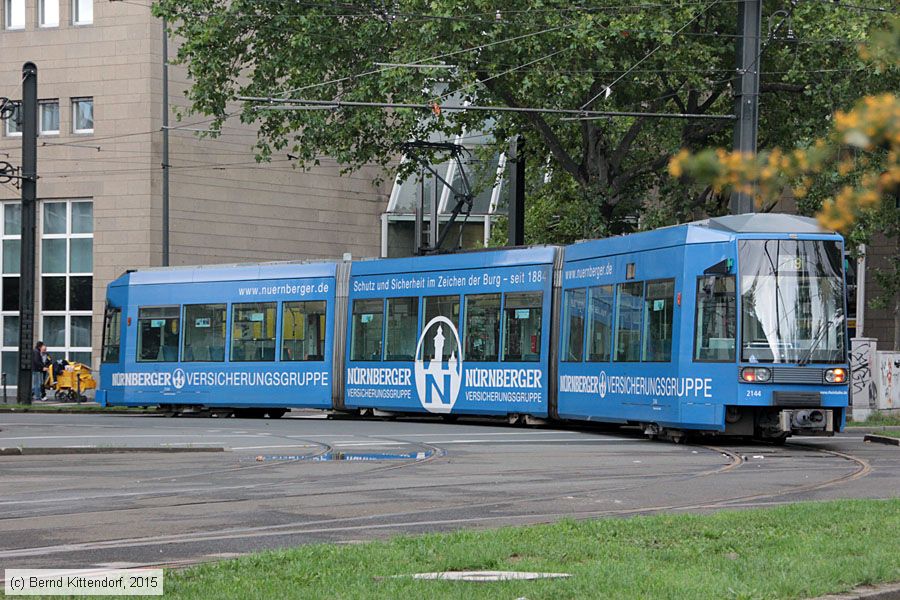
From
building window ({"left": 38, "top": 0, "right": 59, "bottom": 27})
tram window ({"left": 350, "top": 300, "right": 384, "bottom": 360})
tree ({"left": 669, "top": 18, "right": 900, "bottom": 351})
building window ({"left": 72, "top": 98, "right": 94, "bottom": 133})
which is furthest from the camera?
building window ({"left": 38, "top": 0, "right": 59, "bottom": 27})

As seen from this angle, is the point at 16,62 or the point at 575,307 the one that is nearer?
the point at 575,307

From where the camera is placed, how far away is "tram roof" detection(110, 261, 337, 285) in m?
29.9

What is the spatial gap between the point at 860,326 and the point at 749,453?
2656cm

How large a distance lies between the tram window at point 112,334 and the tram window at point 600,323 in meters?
13.1

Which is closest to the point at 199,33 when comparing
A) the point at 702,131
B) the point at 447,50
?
the point at 447,50

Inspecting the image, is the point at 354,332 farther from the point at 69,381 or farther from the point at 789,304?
the point at 69,381

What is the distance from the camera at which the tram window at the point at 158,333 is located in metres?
31.8

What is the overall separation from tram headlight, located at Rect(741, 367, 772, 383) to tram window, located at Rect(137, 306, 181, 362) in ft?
49.1

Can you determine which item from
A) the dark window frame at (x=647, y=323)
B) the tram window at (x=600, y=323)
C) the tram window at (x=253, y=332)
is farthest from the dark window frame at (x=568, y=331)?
the tram window at (x=253, y=332)

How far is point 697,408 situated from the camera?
20938 mm

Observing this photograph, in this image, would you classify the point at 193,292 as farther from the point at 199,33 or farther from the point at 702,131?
the point at 702,131

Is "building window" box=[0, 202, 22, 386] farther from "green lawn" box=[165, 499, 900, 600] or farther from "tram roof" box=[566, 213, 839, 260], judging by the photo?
"green lawn" box=[165, 499, 900, 600]

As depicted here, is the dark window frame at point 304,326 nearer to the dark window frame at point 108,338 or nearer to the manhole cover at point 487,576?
the dark window frame at point 108,338

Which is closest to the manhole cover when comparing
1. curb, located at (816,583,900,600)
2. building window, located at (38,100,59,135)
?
curb, located at (816,583,900,600)
